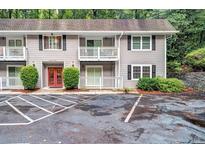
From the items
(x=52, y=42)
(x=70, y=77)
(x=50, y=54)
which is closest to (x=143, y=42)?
(x=70, y=77)

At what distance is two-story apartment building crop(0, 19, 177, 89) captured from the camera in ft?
61.8

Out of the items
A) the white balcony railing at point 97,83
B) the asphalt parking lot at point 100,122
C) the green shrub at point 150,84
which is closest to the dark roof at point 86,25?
the white balcony railing at point 97,83

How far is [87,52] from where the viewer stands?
19.0 metres

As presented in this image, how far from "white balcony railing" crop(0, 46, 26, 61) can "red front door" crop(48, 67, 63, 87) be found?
246 cm

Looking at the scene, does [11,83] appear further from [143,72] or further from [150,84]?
[150,84]

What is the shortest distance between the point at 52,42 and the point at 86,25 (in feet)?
10.3

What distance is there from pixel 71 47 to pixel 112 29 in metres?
3.44

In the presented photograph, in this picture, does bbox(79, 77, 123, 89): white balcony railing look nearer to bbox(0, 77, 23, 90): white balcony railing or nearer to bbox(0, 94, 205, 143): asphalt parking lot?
bbox(0, 77, 23, 90): white balcony railing

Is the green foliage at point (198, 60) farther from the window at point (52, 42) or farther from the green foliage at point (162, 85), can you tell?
the window at point (52, 42)

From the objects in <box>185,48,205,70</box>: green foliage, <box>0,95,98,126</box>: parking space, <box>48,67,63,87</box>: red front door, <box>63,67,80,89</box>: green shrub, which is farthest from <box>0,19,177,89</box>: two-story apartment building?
<box>0,95,98,126</box>: parking space
